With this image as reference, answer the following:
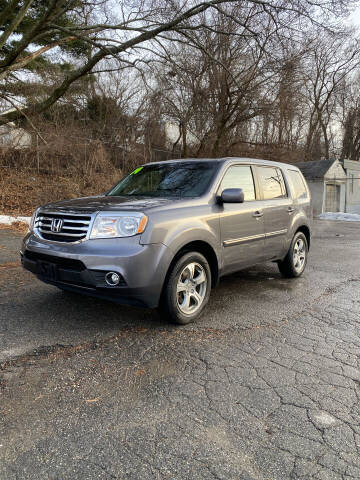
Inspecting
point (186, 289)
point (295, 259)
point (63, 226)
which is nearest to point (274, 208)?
point (295, 259)

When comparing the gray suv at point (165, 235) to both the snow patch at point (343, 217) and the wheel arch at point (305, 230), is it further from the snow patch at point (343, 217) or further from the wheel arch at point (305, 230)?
the snow patch at point (343, 217)

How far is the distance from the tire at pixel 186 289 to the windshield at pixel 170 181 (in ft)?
2.80

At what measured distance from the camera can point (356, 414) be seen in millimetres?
2383

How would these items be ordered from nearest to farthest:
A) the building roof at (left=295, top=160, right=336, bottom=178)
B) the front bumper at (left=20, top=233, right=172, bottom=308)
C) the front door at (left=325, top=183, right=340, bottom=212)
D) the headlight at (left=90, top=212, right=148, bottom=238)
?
1. the front bumper at (left=20, top=233, right=172, bottom=308)
2. the headlight at (left=90, top=212, right=148, bottom=238)
3. the building roof at (left=295, top=160, right=336, bottom=178)
4. the front door at (left=325, top=183, right=340, bottom=212)

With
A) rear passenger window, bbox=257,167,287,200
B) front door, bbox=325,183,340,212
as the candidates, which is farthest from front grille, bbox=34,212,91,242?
front door, bbox=325,183,340,212

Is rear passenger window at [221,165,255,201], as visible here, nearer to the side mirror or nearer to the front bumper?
the side mirror

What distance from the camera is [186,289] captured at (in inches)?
153

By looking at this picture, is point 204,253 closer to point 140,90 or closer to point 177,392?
point 177,392

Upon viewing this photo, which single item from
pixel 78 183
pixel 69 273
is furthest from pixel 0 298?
pixel 78 183

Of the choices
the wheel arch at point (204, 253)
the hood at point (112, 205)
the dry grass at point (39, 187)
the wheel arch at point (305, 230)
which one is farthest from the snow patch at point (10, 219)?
the wheel arch at point (204, 253)

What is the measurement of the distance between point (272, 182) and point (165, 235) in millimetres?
2610

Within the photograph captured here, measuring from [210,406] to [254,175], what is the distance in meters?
3.43

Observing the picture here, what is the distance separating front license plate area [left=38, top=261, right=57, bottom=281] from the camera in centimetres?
360

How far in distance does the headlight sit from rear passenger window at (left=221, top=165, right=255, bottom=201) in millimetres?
1441
